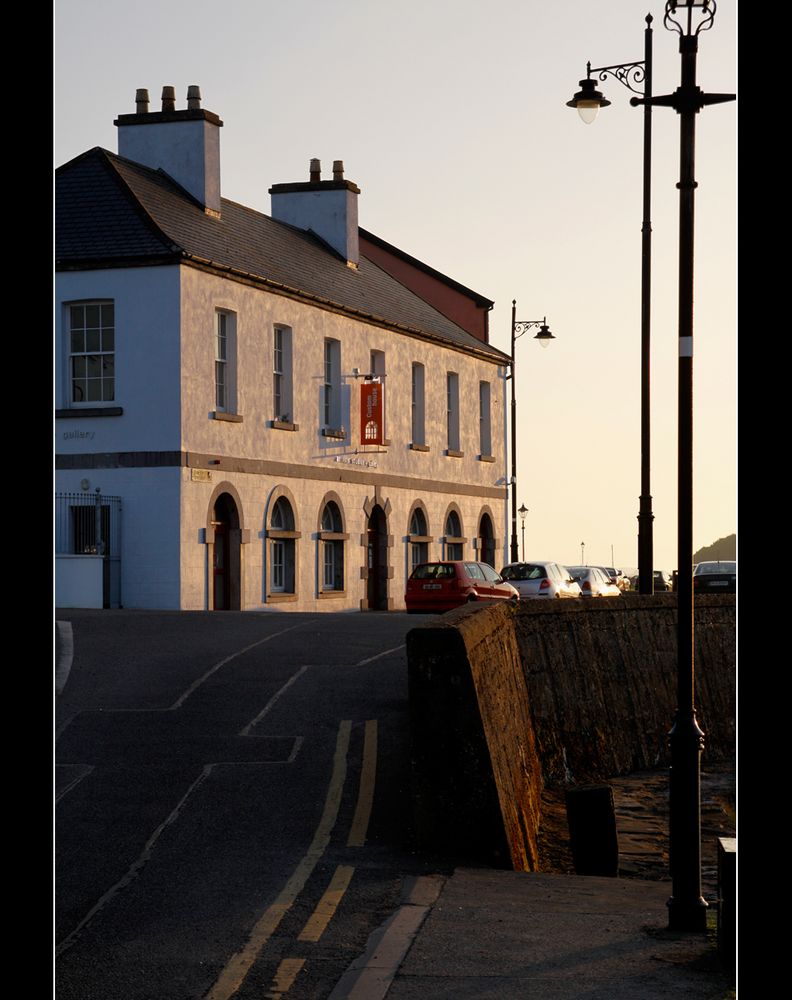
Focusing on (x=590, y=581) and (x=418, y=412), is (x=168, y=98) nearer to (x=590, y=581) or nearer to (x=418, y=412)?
(x=418, y=412)

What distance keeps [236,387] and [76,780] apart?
24.0 m

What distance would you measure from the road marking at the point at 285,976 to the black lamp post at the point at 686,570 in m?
2.43

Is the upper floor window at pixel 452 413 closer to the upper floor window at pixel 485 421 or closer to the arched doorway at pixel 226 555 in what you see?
the upper floor window at pixel 485 421

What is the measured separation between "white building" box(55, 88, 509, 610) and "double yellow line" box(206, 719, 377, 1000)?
2008 centimetres

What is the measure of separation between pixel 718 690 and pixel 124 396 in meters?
17.1

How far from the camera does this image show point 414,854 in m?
10.7

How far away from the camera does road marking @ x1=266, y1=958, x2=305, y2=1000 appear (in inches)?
278

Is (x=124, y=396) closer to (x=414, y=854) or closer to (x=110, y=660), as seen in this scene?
(x=110, y=660)

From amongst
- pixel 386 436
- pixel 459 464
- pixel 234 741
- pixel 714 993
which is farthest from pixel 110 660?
pixel 459 464

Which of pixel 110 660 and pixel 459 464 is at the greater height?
pixel 459 464

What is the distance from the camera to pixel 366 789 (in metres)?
12.6

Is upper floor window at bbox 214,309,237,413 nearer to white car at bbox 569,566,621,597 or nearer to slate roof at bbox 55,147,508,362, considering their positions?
slate roof at bbox 55,147,508,362

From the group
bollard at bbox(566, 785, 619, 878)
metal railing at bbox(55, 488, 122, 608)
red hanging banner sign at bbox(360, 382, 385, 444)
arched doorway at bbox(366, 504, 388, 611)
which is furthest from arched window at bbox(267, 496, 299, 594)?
bollard at bbox(566, 785, 619, 878)

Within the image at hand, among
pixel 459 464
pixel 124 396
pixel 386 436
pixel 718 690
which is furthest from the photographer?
pixel 459 464
